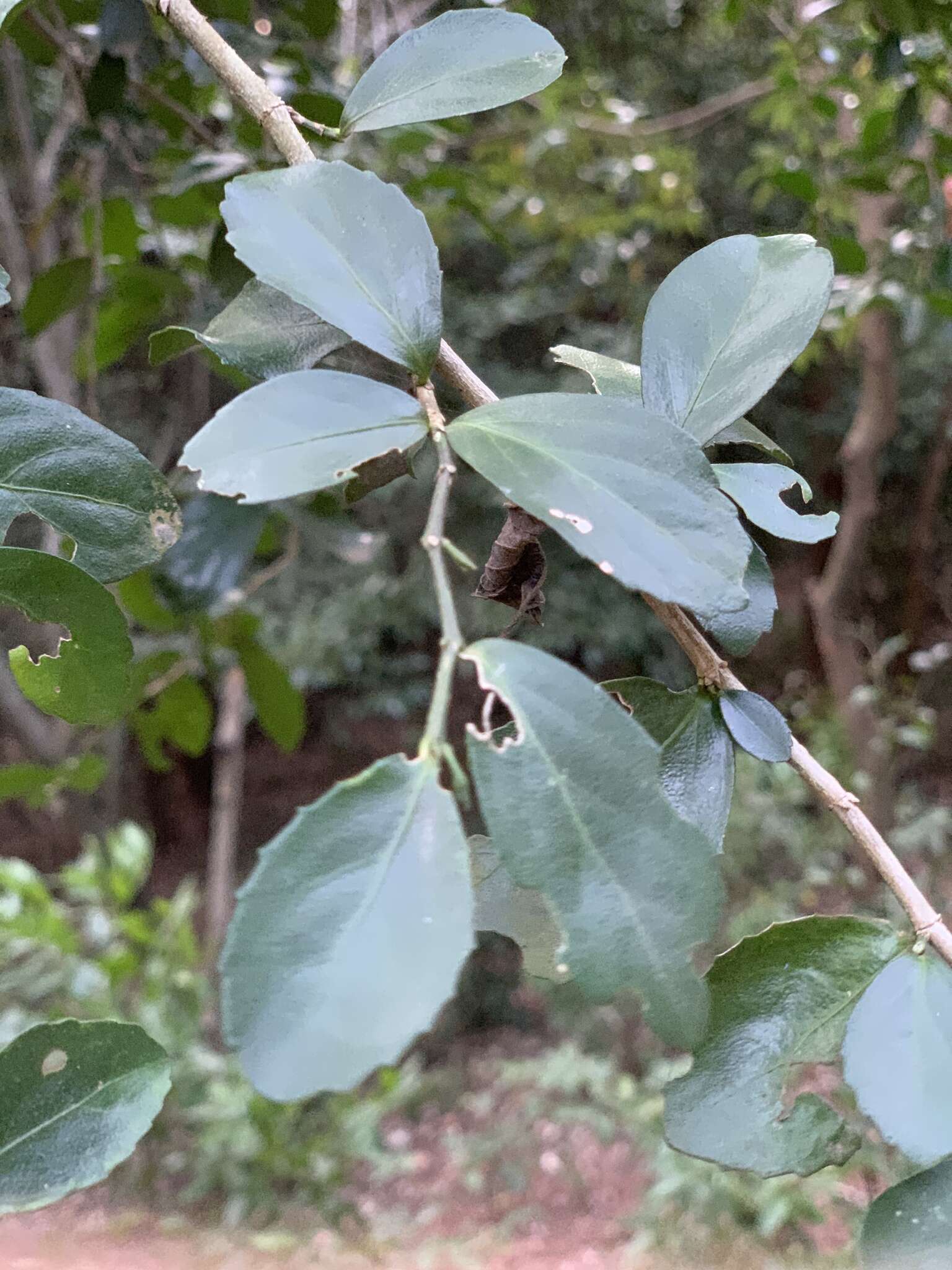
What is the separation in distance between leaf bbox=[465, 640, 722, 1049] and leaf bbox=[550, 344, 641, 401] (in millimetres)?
138

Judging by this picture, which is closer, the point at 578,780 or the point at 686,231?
the point at 578,780

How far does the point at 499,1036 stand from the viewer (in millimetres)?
2316

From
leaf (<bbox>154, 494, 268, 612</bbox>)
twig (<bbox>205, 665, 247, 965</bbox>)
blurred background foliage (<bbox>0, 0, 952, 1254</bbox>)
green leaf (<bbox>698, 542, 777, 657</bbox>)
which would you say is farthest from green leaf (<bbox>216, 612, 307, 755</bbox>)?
twig (<bbox>205, 665, 247, 965</bbox>)

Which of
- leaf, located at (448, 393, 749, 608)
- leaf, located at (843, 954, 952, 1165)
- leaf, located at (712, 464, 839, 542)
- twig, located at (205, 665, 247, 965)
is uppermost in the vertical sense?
leaf, located at (448, 393, 749, 608)

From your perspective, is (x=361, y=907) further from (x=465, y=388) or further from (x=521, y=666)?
(x=465, y=388)

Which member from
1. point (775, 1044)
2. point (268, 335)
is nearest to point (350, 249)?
point (268, 335)

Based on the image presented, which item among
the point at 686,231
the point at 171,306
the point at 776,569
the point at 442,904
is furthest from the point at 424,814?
the point at 776,569

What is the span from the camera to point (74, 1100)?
0.28 metres

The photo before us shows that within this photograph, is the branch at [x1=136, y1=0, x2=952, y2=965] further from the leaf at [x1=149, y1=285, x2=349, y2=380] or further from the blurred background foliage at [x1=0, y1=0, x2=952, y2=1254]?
the blurred background foliage at [x1=0, y1=0, x2=952, y2=1254]

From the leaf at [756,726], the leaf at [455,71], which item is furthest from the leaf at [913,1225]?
the leaf at [455,71]

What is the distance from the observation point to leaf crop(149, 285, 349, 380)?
291 mm

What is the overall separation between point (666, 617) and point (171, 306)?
590 millimetres

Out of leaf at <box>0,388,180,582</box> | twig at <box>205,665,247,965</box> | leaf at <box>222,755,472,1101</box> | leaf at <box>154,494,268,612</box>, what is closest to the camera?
leaf at <box>222,755,472,1101</box>

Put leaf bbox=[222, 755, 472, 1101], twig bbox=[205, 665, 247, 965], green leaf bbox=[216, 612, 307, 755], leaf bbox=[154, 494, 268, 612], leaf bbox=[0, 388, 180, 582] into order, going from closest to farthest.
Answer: leaf bbox=[222, 755, 472, 1101], leaf bbox=[0, 388, 180, 582], leaf bbox=[154, 494, 268, 612], green leaf bbox=[216, 612, 307, 755], twig bbox=[205, 665, 247, 965]
